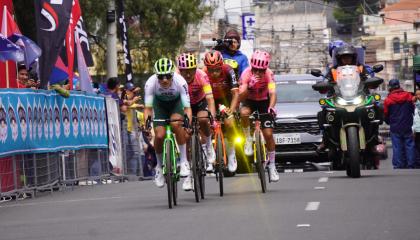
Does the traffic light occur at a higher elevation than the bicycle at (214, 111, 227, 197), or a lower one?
higher

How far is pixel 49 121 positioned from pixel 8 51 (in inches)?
55.5

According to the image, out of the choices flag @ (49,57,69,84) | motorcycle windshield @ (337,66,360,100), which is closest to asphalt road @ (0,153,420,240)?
motorcycle windshield @ (337,66,360,100)

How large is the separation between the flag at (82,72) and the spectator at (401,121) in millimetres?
6885

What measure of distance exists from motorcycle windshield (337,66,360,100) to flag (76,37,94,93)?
6.75 meters

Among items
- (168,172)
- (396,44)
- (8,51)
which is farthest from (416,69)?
(396,44)

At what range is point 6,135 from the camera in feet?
62.8

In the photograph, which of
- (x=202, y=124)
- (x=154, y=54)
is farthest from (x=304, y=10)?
(x=202, y=124)

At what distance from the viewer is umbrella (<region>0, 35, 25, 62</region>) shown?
66.9 feet

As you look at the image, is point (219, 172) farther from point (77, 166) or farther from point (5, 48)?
point (77, 166)

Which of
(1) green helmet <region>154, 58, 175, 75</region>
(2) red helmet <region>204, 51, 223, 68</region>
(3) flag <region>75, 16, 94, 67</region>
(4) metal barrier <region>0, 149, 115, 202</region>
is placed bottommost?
(4) metal barrier <region>0, 149, 115, 202</region>

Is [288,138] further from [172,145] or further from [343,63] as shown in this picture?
[172,145]

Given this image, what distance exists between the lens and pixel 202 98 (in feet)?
57.5

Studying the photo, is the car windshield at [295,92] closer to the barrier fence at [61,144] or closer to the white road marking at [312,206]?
the barrier fence at [61,144]

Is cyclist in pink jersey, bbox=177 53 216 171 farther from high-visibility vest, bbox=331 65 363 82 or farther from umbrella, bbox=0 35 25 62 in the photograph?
umbrella, bbox=0 35 25 62
